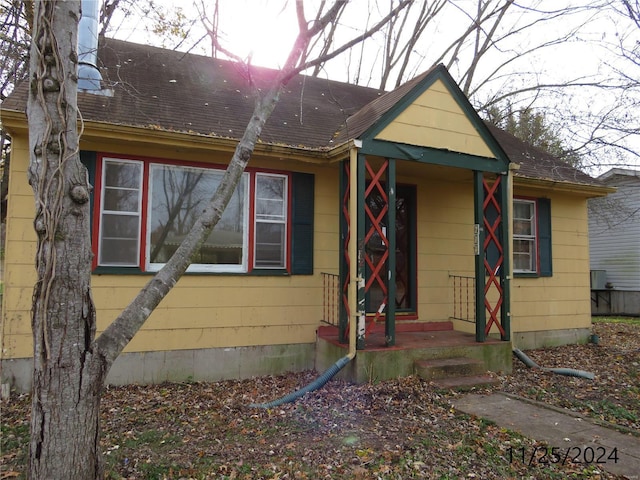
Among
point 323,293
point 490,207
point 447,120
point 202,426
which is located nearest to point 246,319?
point 323,293

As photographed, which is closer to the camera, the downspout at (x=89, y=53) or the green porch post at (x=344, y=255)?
the green porch post at (x=344, y=255)

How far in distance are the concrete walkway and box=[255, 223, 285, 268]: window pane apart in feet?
9.75

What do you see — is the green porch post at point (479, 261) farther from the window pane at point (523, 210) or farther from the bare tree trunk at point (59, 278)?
the bare tree trunk at point (59, 278)

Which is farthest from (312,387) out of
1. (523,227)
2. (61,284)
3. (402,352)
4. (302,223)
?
(523,227)

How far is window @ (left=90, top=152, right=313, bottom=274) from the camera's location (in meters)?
5.51

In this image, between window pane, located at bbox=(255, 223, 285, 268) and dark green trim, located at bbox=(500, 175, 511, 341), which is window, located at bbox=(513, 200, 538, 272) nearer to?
dark green trim, located at bbox=(500, 175, 511, 341)

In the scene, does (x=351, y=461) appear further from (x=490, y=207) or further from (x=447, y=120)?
(x=490, y=207)

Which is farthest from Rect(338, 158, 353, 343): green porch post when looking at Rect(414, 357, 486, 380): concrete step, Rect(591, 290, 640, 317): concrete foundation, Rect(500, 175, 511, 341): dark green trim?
Rect(591, 290, 640, 317): concrete foundation

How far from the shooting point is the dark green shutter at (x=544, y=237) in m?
8.09

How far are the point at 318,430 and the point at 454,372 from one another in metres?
2.22

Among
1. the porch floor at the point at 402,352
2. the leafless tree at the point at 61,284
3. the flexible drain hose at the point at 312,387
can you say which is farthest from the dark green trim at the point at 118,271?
the leafless tree at the point at 61,284

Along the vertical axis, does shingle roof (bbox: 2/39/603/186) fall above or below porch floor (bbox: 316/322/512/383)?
above

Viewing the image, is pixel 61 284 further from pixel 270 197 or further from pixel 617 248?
pixel 617 248

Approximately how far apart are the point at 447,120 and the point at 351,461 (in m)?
4.50
